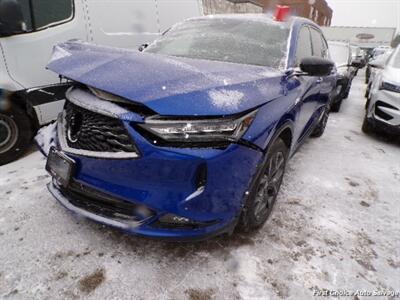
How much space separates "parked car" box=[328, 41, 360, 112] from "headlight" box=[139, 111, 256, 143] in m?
5.64

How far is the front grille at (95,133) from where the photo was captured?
1.79 metres

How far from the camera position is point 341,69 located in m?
7.44

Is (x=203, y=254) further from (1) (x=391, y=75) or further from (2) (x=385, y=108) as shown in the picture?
(1) (x=391, y=75)

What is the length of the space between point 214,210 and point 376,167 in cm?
323

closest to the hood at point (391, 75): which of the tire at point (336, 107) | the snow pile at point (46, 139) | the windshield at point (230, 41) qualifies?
the tire at point (336, 107)

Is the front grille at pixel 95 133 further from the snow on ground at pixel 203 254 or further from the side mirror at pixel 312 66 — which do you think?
the side mirror at pixel 312 66

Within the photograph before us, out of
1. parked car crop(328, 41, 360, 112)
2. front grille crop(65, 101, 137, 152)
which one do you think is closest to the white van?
front grille crop(65, 101, 137, 152)

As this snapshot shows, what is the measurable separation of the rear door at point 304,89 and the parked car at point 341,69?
3.51m

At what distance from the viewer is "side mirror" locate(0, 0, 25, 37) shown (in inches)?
116

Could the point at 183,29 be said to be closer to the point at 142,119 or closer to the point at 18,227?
the point at 142,119

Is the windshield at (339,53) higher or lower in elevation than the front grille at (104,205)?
lower

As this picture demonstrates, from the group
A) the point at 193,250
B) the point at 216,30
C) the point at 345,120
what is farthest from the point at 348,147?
the point at 193,250

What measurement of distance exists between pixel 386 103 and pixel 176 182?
14.4ft

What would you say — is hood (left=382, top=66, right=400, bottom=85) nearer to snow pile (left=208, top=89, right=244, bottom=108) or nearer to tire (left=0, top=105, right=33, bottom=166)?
snow pile (left=208, top=89, right=244, bottom=108)
